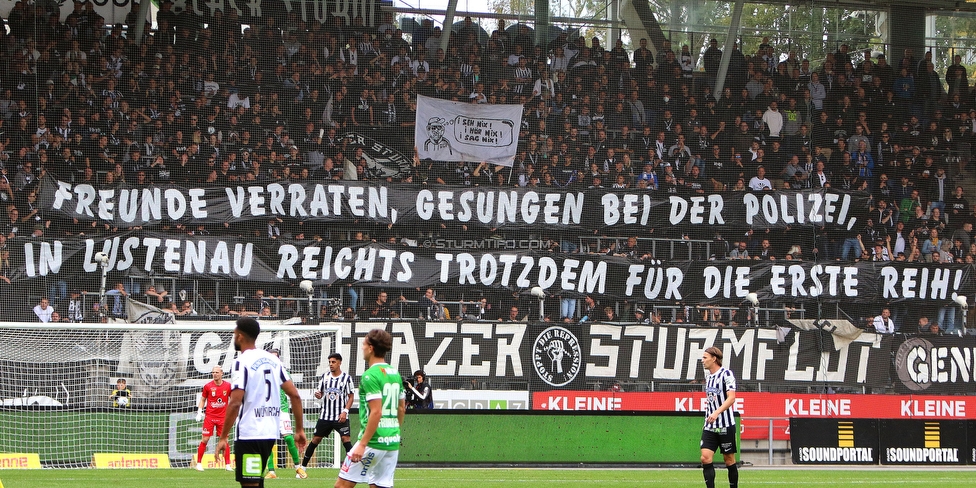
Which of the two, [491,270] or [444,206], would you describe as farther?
[444,206]

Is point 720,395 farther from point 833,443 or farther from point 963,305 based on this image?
point 963,305

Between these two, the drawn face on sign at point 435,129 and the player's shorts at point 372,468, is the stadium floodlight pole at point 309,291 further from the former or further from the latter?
the player's shorts at point 372,468

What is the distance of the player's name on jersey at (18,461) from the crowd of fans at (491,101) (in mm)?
5628

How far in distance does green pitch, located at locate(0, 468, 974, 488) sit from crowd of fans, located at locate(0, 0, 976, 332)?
21.0 ft

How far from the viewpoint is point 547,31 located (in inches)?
1085

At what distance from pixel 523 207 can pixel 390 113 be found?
3844 millimetres

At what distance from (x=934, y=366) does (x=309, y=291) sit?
1367 cm

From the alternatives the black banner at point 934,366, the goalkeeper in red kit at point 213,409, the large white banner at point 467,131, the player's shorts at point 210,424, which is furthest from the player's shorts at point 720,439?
the large white banner at point 467,131

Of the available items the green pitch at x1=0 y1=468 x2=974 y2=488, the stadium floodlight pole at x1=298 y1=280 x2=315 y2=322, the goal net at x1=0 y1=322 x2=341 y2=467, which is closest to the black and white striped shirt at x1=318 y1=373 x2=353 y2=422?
the green pitch at x1=0 y1=468 x2=974 y2=488

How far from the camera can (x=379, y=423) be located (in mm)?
8148

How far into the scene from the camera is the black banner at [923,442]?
21.2 metres

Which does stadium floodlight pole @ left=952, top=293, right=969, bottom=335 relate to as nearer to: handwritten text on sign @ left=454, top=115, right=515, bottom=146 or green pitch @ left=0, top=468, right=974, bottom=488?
green pitch @ left=0, top=468, right=974, bottom=488

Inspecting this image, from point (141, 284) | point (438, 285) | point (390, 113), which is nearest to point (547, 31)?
point (390, 113)

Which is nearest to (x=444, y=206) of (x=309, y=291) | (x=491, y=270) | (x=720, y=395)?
(x=491, y=270)
